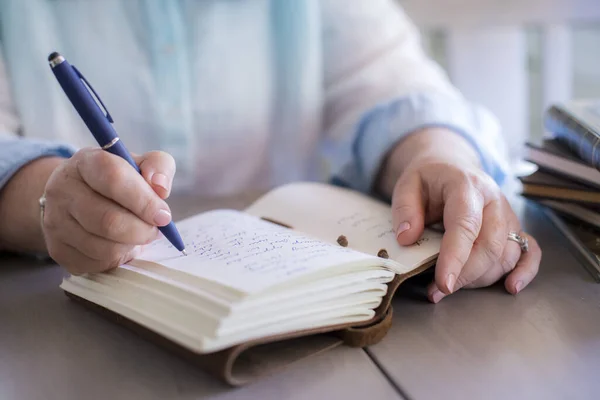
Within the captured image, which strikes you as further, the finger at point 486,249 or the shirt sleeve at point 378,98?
the shirt sleeve at point 378,98

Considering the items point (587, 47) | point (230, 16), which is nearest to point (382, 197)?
point (230, 16)

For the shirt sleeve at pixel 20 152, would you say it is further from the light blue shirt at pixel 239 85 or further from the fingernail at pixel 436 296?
the fingernail at pixel 436 296

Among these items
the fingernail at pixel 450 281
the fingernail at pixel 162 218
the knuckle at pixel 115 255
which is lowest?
the fingernail at pixel 450 281

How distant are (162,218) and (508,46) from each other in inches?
45.2

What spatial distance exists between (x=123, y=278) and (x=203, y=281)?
0.09 metres

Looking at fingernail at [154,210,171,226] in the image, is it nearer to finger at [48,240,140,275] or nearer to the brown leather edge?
finger at [48,240,140,275]

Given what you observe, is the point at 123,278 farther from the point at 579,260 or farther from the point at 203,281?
the point at 579,260

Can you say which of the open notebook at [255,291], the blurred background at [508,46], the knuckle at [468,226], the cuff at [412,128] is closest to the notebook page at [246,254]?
the open notebook at [255,291]

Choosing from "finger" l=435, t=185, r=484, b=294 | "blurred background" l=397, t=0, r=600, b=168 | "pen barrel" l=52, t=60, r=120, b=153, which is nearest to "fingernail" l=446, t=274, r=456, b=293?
"finger" l=435, t=185, r=484, b=294

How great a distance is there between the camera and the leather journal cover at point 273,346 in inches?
15.1

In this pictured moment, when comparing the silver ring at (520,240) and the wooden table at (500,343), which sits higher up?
the silver ring at (520,240)

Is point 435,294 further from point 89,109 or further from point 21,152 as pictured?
point 21,152

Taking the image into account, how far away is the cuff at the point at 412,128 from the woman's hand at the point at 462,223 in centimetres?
14

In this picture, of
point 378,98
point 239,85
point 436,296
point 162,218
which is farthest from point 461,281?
point 239,85
